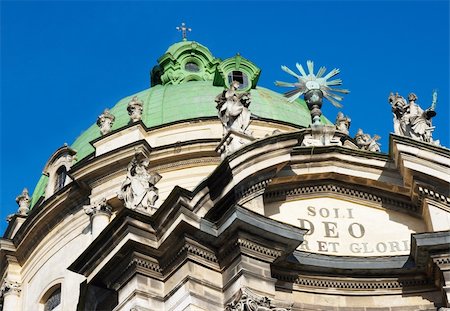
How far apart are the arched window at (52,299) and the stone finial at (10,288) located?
1.45 meters

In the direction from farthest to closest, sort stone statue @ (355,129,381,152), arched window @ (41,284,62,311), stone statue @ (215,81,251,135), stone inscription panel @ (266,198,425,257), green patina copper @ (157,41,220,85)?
green patina copper @ (157,41,220,85) → arched window @ (41,284,62,311) → stone statue @ (355,129,381,152) → stone statue @ (215,81,251,135) → stone inscription panel @ (266,198,425,257)

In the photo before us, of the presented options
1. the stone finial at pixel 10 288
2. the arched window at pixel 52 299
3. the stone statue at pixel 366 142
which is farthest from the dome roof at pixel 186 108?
the arched window at pixel 52 299

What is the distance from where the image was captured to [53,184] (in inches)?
1091

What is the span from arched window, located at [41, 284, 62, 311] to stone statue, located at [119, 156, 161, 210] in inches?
307

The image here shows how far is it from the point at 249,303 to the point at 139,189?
3.34 meters

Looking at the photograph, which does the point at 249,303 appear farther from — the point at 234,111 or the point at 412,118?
the point at 412,118

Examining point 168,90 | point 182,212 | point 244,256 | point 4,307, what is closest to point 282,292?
point 244,256

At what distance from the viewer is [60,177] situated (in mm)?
27797

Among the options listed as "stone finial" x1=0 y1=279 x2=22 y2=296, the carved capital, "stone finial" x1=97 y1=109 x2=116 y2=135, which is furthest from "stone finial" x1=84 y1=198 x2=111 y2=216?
the carved capital

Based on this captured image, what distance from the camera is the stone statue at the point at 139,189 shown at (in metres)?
17.7

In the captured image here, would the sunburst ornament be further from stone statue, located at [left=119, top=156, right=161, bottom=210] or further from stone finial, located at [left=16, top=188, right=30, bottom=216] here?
stone finial, located at [left=16, top=188, right=30, bottom=216]

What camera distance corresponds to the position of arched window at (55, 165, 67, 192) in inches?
1082

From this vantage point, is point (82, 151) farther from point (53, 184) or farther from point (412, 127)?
point (412, 127)

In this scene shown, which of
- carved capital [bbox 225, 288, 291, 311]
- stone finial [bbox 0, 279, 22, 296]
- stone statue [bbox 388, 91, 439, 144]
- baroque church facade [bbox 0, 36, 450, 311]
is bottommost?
carved capital [bbox 225, 288, 291, 311]
